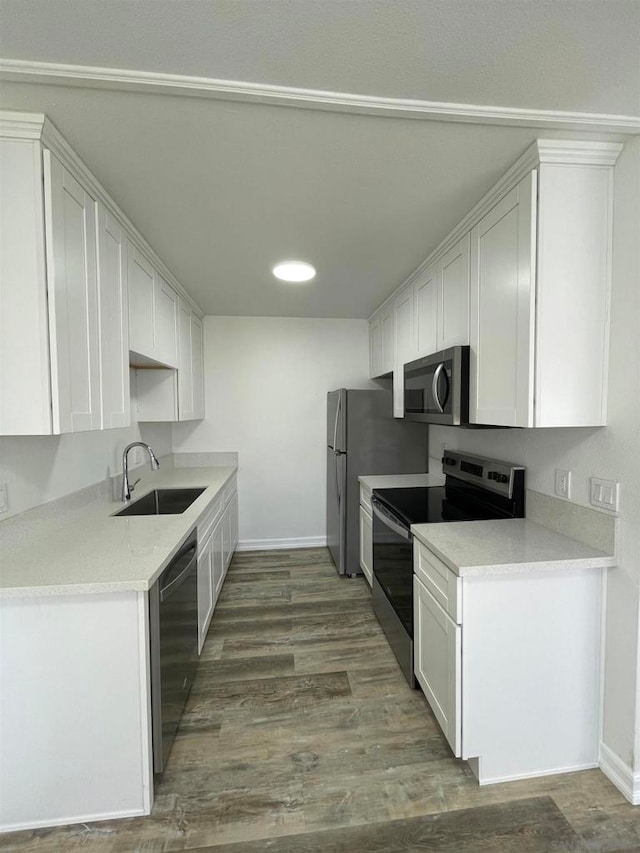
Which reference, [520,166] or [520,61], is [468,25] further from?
[520,166]

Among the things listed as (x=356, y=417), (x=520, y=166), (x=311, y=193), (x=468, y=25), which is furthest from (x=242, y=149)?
(x=356, y=417)

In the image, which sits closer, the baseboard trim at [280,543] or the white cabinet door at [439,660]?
the white cabinet door at [439,660]

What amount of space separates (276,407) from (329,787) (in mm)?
2916

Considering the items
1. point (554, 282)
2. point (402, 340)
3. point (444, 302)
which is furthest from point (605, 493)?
point (402, 340)

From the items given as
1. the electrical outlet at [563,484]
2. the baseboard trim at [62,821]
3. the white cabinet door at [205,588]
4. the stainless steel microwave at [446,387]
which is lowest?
the baseboard trim at [62,821]

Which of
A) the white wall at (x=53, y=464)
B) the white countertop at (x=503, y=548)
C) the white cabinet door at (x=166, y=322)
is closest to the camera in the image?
the white countertop at (x=503, y=548)

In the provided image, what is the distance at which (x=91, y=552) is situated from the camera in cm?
143

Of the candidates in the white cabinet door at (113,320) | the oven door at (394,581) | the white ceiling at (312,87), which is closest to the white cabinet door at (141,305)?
the white cabinet door at (113,320)

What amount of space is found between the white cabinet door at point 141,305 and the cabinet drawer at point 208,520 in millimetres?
1036

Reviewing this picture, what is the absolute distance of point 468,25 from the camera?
877 millimetres

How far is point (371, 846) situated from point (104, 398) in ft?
6.34

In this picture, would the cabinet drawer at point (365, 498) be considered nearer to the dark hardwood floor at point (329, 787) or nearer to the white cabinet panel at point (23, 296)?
the dark hardwood floor at point (329, 787)

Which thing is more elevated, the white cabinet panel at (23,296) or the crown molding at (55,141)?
the crown molding at (55,141)

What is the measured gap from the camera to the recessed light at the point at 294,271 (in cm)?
230
